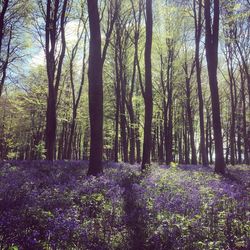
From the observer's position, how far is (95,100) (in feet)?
39.0

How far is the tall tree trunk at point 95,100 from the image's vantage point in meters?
11.5

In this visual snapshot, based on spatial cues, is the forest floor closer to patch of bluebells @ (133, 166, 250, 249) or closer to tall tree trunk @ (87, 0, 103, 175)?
patch of bluebells @ (133, 166, 250, 249)

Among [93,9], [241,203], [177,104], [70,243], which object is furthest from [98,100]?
[177,104]

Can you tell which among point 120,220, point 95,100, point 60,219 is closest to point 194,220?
point 120,220

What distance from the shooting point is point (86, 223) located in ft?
16.5

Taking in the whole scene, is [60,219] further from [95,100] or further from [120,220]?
[95,100]

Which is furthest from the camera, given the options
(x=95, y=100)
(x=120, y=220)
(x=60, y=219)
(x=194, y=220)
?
(x=95, y=100)

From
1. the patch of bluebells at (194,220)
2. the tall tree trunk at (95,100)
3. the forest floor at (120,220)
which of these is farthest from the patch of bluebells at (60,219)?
the tall tree trunk at (95,100)

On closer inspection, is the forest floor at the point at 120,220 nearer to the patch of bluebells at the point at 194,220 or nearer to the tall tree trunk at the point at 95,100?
the patch of bluebells at the point at 194,220

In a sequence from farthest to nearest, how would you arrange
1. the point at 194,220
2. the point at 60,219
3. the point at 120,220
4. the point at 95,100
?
the point at 95,100, the point at 120,220, the point at 194,220, the point at 60,219

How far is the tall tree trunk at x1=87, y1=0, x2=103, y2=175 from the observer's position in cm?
1152

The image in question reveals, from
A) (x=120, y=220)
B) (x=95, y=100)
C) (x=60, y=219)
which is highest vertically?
(x=95, y=100)

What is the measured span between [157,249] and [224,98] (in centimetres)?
4729

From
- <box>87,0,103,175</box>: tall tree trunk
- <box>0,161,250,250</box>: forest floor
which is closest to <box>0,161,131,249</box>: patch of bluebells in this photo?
<box>0,161,250,250</box>: forest floor
